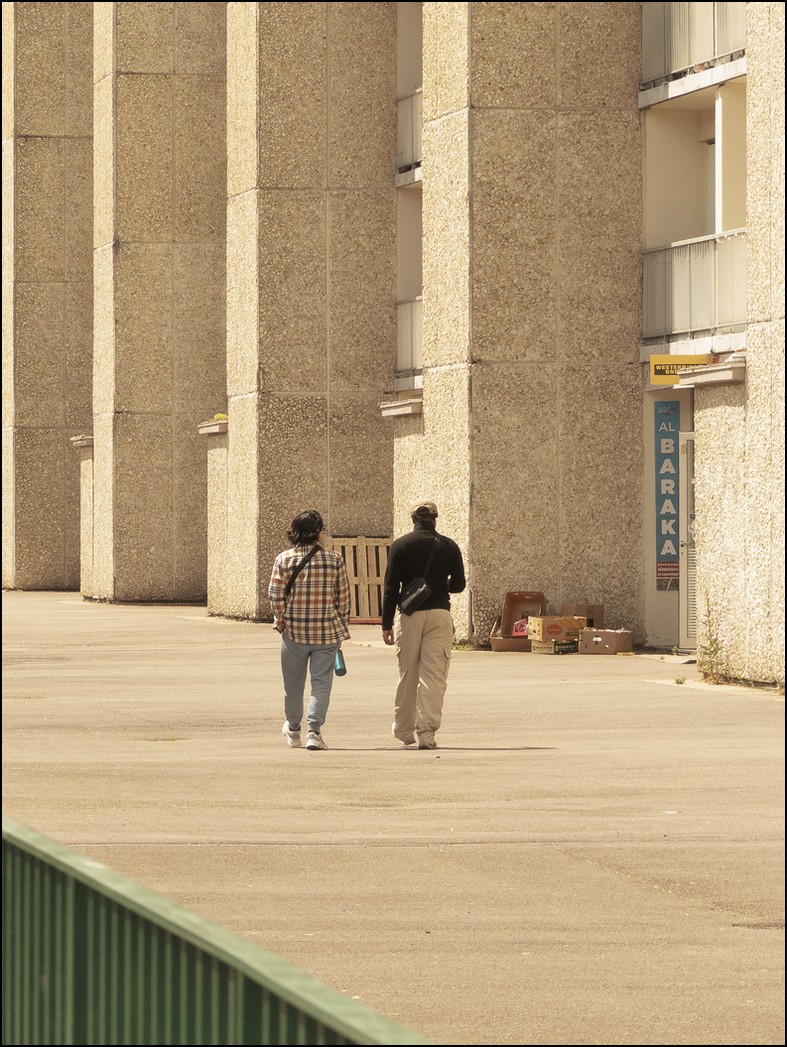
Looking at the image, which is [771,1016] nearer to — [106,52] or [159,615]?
[159,615]

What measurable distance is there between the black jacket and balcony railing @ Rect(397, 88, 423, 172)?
1645 centimetres

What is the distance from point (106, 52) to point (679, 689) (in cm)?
2291

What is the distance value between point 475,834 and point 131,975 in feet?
23.7

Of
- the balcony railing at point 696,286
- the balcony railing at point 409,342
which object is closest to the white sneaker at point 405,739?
the balcony railing at point 696,286

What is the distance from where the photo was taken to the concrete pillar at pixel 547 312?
980 inches

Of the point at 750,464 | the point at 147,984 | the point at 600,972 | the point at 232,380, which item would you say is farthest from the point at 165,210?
the point at 147,984

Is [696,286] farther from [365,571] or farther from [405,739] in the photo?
[405,739]

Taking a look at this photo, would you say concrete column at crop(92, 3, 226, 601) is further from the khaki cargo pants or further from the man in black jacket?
the khaki cargo pants

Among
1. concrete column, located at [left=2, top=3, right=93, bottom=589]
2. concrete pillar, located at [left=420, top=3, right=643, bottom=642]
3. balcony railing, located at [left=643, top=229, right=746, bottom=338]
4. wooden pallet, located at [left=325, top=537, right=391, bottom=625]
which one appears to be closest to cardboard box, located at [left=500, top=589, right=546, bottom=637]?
concrete pillar, located at [left=420, top=3, right=643, bottom=642]

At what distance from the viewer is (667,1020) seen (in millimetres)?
6934

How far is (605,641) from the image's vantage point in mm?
24125

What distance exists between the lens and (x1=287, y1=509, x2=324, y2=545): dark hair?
49.4ft

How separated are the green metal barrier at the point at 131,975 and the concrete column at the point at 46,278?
41.0 m

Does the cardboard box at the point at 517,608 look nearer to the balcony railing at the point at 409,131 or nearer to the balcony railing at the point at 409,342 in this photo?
the balcony railing at the point at 409,342
